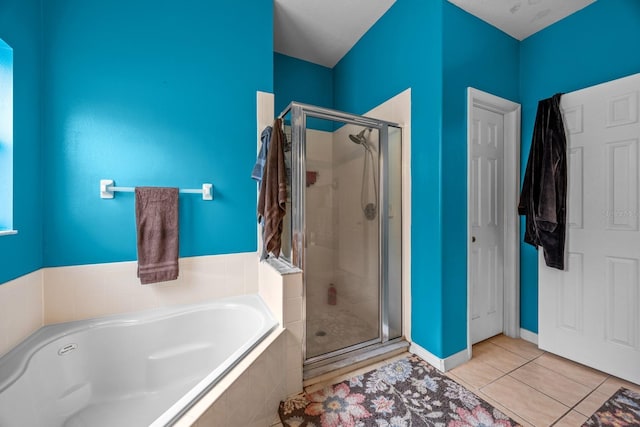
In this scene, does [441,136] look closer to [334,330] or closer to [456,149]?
[456,149]

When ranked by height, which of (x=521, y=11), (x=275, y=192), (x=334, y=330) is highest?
(x=521, y=11)

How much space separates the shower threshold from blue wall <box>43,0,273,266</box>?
1.00m

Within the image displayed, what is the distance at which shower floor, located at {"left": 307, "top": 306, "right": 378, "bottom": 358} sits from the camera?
1766 millimetres

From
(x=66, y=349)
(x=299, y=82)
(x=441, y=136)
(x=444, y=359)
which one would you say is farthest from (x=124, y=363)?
(x=299, y=82)

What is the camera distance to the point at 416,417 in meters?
1.32

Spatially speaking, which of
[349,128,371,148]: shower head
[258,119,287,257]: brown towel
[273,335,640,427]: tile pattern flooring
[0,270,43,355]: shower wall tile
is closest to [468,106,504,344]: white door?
[273,335,640,427]: tile pattern flooring

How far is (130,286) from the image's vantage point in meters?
1.62

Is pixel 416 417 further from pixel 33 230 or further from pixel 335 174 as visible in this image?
pixel 33 230

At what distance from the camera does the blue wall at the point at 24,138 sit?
1.21m

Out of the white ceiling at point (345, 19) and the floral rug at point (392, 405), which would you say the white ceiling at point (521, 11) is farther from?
the floral rug at point (392, 405)

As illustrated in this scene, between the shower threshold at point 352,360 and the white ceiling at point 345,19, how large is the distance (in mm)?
2572

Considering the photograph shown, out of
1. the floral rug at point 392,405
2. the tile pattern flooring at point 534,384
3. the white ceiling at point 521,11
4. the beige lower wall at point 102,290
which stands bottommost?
the tile pattern flooring at point 534,384

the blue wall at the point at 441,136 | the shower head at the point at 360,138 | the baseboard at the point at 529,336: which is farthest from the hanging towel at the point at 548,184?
the shower head at the point at 360,138

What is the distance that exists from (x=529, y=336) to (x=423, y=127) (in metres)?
1.99
